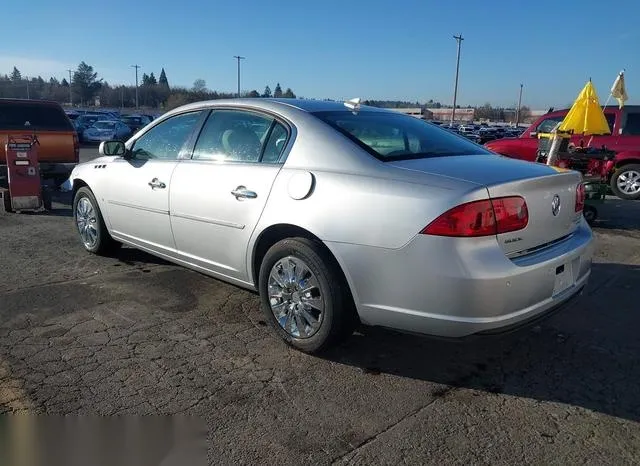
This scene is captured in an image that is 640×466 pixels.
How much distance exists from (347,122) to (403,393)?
5.96ft

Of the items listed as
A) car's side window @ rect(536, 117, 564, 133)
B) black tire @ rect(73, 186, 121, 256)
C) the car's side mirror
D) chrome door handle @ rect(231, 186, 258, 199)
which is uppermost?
car's side window @ rect(536, 117, 564, 133)

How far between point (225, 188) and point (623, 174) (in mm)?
10053

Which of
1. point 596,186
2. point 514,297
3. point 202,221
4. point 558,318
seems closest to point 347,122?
point 202,221

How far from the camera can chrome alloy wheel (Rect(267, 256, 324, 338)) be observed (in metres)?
3.36

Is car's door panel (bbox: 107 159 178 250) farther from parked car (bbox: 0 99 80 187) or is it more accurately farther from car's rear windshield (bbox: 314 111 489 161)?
parked car (bbox: 0 99 80 187)

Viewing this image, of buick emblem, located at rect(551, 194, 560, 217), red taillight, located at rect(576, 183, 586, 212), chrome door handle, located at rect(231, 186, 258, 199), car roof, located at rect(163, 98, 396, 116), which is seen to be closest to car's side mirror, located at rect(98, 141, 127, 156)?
car roof, located at rect(163, 98, 396, 116)

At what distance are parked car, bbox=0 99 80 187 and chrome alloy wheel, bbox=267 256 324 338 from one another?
7.73m

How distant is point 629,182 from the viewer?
36.6ft

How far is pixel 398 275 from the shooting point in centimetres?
294

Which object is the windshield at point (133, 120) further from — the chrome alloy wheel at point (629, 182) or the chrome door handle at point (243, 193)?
the chrome door handle at point (243, 193)

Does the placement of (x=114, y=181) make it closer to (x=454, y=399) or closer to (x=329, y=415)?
(x=329, y=415)

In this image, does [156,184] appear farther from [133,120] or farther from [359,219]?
[133,120]

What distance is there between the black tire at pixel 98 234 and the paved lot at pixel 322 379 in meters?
0.85

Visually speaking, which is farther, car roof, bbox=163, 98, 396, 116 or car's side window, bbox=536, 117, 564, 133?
car's side window, bbox=536, 117, 564, 133
